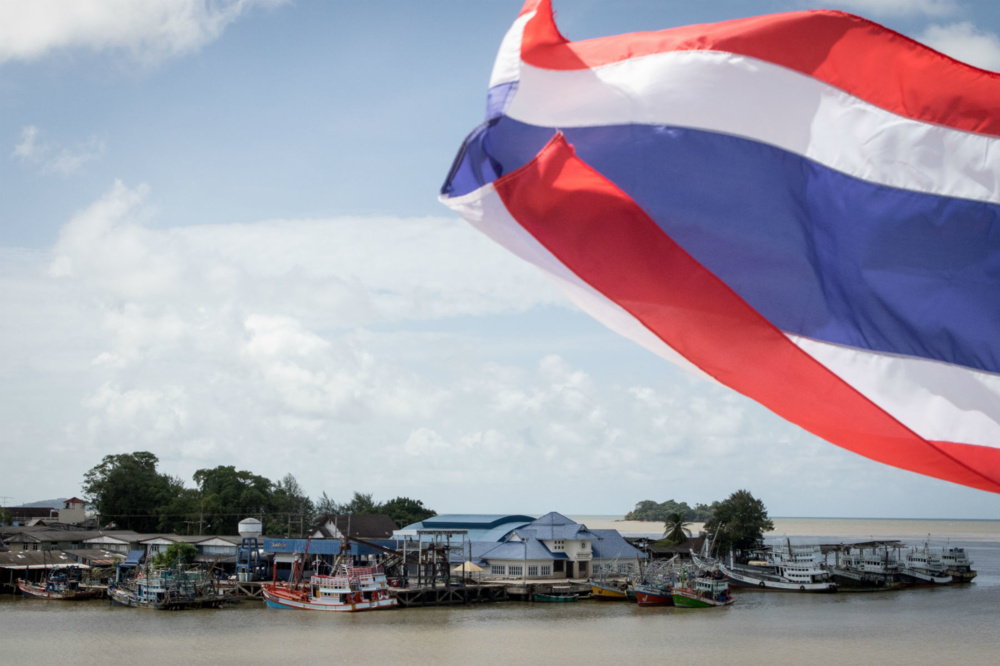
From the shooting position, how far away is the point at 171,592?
53.4 m

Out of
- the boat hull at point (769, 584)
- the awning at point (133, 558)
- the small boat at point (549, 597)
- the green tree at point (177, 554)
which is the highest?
the green tree at point (177, 554)

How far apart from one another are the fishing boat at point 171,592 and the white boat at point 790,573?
32324 mm

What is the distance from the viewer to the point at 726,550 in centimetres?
8544

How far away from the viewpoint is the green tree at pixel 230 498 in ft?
291

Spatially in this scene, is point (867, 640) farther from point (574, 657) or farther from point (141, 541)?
point (141, 541)

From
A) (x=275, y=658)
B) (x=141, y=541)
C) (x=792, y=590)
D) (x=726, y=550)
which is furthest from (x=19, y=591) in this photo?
(x=726, y=550)

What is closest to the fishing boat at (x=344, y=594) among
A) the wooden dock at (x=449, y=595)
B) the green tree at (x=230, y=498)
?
the wooden dock at (x=449, y=595)

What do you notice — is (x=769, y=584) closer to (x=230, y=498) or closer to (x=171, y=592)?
(x=171, y=592)

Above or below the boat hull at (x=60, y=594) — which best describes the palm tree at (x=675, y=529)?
above

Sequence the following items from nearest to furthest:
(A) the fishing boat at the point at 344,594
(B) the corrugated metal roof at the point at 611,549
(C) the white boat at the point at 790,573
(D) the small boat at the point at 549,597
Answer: (A) the fishing boat at the point at 344,594, (D) the small boat at the point at 549,597, (C) the white boat at the point at 790,573, (B) the corrugated metal roof at the point at 611,549

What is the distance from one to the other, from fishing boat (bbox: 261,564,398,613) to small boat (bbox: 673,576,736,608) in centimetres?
1586

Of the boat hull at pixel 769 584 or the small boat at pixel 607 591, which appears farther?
the boat hull at pixel 769 584

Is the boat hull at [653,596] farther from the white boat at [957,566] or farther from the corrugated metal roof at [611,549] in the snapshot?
the white boat at [957,566]

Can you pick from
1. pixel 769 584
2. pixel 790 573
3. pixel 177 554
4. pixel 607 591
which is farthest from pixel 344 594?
pixel 790 573
